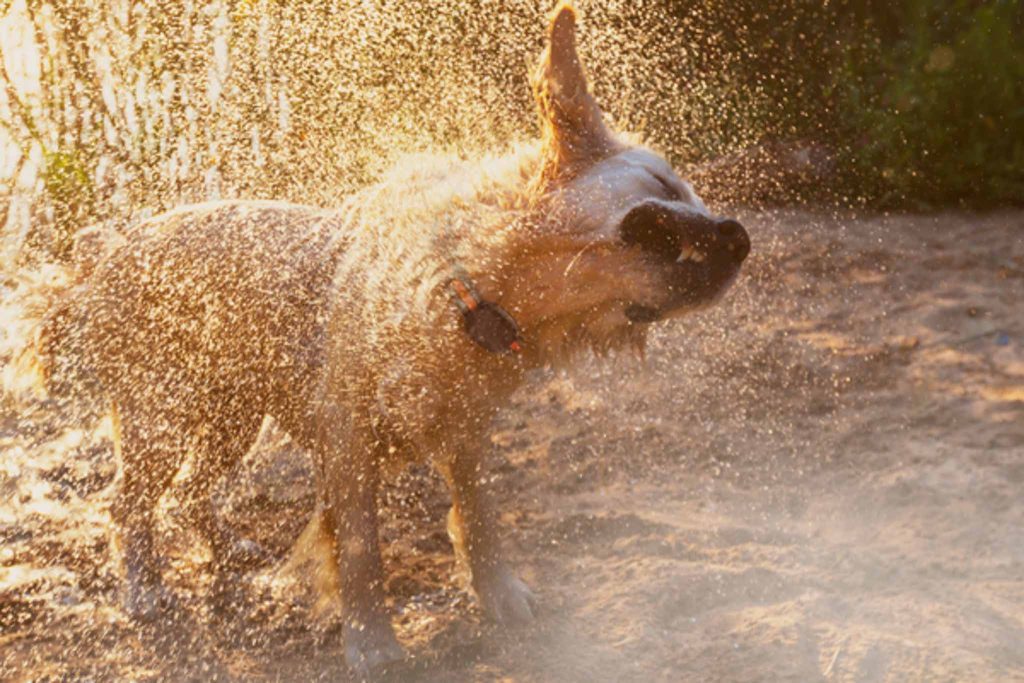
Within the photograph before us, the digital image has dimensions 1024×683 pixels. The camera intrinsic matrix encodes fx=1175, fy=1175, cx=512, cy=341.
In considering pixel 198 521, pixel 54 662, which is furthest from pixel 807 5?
pixel 54 662

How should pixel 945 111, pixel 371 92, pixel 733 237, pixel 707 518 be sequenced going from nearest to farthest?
pixel 733 237
pixel 707 518
pixel 945 111
pixel 371 92

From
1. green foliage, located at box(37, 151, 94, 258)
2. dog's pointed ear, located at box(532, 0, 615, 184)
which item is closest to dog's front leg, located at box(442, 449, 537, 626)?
dog's pointed ear, located at box(532, 0, 615, 184)

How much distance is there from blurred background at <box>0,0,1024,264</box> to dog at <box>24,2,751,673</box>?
11.4 ft

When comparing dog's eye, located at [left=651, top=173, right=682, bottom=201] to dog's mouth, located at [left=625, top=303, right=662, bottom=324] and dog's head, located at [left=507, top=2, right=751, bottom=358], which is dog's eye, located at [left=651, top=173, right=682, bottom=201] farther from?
dog's mouth, located at [left=625, top=303, right=662, bottom=324]

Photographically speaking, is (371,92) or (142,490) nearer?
(142,490)

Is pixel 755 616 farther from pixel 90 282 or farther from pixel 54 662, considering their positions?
pixel 90 282

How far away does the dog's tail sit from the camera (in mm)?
4219

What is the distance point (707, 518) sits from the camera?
176 inches

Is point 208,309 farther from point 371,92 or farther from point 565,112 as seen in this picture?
point 371,92

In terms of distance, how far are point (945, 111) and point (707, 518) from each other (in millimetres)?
3907

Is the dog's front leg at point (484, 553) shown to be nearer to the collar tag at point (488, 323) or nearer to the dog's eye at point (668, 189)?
the collar tag at point (488, 323)

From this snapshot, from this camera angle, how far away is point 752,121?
8.18 meters

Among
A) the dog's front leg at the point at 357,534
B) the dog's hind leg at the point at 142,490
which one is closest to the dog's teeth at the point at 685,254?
the dog's front leg at the point at 357,534

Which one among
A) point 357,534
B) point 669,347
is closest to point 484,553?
point 357,534
